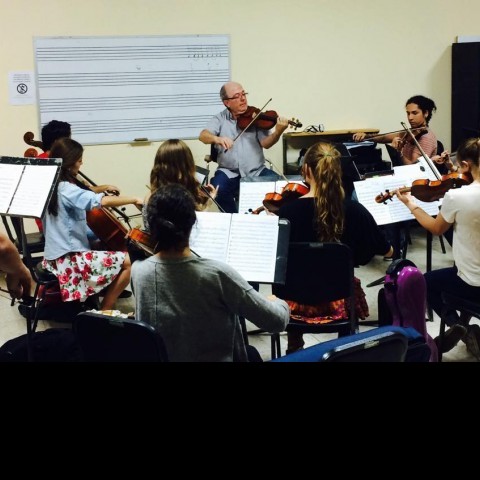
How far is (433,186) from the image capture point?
3291 millimetres

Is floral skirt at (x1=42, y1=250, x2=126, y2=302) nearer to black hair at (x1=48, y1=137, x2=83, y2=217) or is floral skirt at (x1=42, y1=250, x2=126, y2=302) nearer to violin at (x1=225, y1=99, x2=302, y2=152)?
black hair at (x1=48, y1=137, x2=83, y2=217)

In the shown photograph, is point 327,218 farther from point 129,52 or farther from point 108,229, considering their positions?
point 129,52

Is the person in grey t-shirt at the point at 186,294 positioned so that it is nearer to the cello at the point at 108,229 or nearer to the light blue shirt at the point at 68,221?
the light blue shirt at the point at 68,221

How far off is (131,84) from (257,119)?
3.42ft

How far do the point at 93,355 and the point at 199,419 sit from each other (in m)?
0.74

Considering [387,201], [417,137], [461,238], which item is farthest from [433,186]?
[417,137]

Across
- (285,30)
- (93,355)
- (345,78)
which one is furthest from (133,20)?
(93,355)

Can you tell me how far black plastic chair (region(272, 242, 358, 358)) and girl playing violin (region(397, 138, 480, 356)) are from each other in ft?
1.60

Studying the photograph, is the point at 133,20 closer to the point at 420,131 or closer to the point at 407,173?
the point at 420,131

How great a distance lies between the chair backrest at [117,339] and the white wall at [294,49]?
3179 millimetres

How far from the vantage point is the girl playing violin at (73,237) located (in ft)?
10.7

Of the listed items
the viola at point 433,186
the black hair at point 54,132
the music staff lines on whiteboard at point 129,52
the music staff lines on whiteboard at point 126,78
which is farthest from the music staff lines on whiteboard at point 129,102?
the viola at point 433,186

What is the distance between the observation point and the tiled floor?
3219 mm

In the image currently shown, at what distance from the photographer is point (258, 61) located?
5195 mm
